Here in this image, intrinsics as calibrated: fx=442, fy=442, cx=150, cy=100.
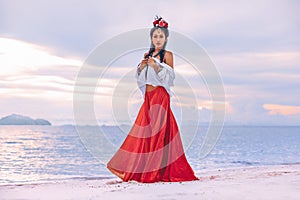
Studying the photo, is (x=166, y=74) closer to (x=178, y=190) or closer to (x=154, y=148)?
(x=154, y=148)

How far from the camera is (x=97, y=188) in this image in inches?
254

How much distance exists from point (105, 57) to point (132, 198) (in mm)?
2238

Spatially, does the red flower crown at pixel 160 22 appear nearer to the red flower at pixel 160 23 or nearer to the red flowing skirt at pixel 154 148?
the red flower at pixel 160 23

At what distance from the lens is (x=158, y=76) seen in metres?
6.83

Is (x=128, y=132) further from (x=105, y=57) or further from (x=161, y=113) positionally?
(x=105, y=57)

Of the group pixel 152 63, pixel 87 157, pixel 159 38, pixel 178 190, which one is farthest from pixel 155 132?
pixel 87 157

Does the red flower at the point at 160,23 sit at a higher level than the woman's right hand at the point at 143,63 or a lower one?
higher

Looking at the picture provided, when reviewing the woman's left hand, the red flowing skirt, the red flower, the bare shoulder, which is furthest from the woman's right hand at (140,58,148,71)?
the red flower

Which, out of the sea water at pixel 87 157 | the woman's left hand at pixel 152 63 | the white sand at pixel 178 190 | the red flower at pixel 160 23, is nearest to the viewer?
the white sand at pixel 178 190

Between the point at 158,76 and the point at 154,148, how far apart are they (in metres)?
1.12

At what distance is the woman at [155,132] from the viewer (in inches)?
268

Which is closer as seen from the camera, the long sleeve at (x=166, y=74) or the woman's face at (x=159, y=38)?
the long sleeve at (x=166, y=74)

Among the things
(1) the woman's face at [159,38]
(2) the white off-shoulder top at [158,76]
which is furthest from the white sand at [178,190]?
(1) the woman's face at [159,38]

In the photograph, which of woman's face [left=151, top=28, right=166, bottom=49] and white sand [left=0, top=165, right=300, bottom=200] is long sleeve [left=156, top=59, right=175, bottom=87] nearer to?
woman's face [left=151, top=28, right=166, bottom=49]
